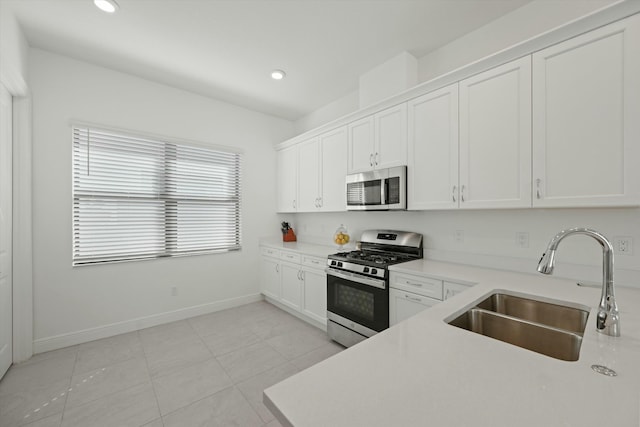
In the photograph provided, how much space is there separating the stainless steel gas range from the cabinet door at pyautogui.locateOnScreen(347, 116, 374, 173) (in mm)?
785

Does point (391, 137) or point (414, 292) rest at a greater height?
point (391, 137)

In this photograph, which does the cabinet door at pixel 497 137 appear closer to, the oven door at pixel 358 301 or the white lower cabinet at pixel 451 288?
the white lower cabinet at pixel 451 288

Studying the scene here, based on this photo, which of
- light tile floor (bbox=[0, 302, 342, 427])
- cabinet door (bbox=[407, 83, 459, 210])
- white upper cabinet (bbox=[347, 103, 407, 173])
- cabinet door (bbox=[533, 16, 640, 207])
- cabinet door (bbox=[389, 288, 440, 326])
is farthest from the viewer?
white upper cabinet (bbox=[347, 103, 407, 173])

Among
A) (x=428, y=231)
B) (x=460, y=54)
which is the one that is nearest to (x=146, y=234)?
(x=428, y=231)

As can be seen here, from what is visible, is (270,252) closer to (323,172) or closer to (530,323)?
(323,172)

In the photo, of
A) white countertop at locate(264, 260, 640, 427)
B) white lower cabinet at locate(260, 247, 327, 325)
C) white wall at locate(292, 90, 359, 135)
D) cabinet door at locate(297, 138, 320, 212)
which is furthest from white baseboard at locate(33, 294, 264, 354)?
white countertop at locate(264, 260, 640, 427)

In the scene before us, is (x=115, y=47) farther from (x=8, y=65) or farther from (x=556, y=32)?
(x=556, y=32)

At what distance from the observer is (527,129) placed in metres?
1.87

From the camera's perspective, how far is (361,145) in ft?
9.84

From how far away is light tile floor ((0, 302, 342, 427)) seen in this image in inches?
73.9

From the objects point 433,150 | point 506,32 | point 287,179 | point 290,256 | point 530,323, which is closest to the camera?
point 530,323

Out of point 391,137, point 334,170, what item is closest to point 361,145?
point 391,137

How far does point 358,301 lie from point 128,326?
270 cm

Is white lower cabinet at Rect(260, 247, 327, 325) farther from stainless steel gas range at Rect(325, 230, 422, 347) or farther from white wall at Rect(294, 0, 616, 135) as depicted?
white wall at Rect(294, 0, 616, 135)
